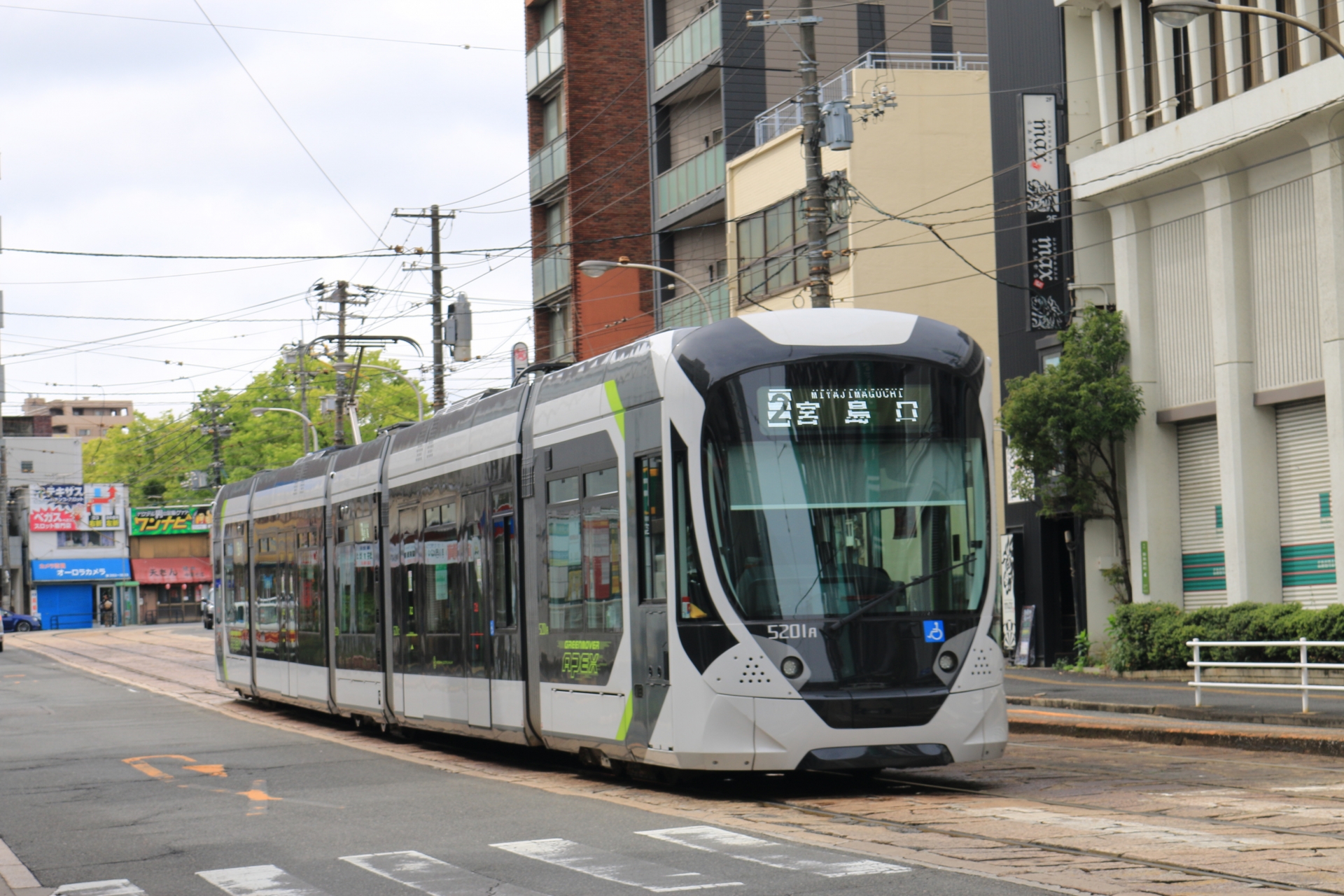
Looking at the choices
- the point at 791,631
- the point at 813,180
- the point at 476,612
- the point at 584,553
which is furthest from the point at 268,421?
the point at 791,631

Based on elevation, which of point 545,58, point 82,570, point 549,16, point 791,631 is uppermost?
point 549,16

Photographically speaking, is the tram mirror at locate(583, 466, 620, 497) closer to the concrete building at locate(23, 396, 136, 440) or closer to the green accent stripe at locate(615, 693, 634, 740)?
the green accent stripe at locate(615, 693, 634, 740)

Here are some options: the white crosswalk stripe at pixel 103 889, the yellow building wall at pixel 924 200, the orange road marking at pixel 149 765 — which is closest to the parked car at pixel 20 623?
the yellow building wall at pixel 924 200

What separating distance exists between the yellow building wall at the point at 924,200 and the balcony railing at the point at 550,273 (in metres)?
16.1

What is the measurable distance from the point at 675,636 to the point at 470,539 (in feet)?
16.6

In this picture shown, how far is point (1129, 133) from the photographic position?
29.5 m

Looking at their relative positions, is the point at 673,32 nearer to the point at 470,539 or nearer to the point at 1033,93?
the point at 1033,93

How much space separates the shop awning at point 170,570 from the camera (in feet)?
323

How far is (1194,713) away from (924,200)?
740 inches

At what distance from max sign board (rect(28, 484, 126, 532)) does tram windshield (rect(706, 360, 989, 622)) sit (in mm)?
89897

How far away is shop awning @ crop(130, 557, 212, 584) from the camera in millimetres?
98500

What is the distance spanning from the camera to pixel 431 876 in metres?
9.42

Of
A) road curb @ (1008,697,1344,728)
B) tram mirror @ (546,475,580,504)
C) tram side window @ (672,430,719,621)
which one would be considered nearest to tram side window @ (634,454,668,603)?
tram side window @ (672,430,719,621)

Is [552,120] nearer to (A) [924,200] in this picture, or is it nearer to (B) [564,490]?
(A) [924,200]
